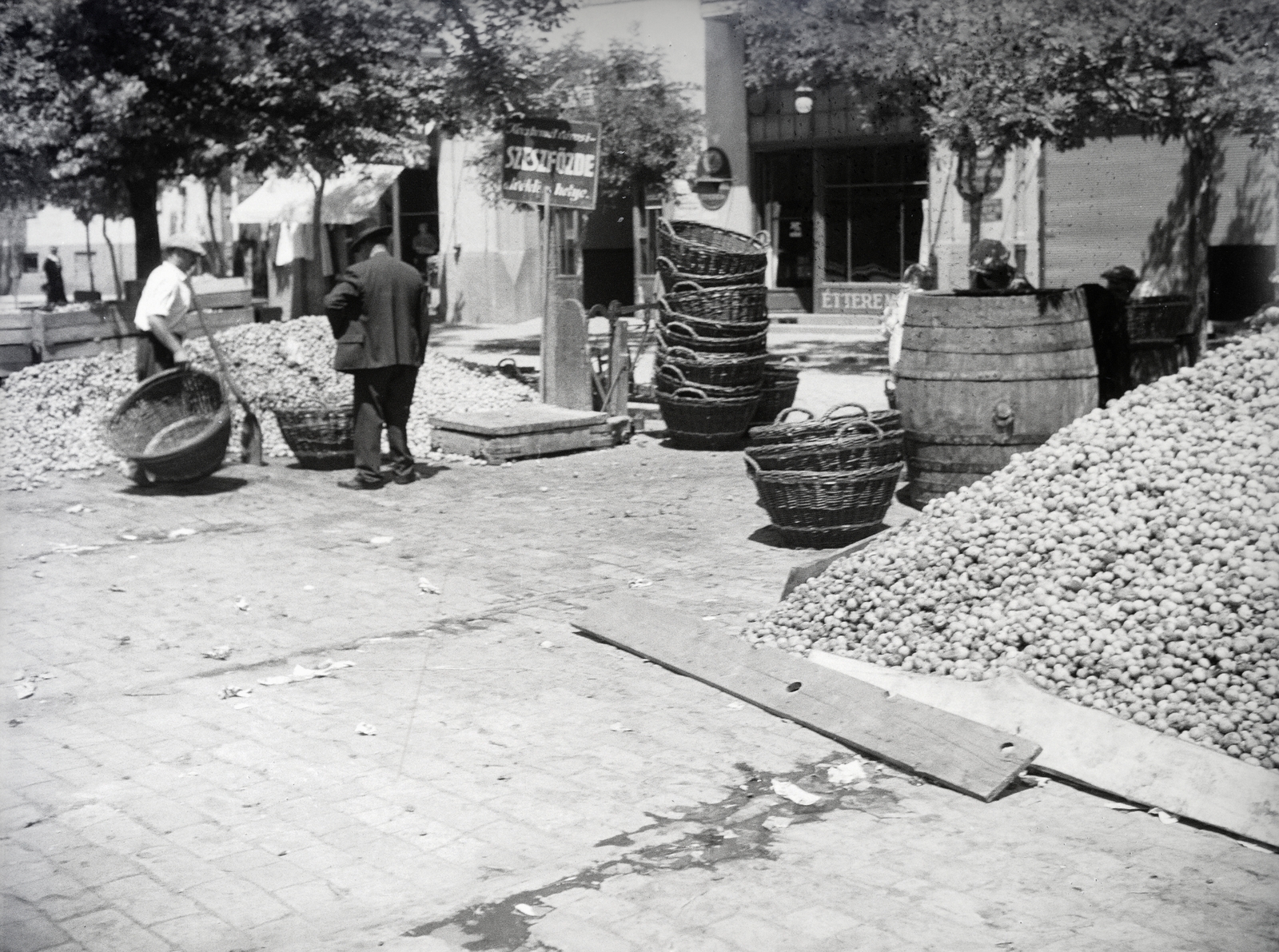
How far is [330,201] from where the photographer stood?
29016mm

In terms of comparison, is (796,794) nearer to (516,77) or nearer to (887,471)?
(887,471)

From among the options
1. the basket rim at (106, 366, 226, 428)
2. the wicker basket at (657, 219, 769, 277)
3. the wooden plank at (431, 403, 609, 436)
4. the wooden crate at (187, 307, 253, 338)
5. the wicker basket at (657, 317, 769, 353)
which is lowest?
the wooden plank at (431, 403, 609, 436)

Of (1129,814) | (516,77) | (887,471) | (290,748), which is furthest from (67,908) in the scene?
(516,77)

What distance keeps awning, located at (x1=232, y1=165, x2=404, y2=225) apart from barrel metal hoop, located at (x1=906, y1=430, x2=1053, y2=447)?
70.8ft

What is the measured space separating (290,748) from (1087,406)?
5.17 metres

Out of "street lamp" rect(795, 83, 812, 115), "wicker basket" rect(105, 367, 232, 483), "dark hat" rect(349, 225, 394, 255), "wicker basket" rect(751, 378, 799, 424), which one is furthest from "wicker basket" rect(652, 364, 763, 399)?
"street lamp" rect(795, 83, 812, 115)

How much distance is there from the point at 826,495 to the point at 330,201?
2286 centimetres

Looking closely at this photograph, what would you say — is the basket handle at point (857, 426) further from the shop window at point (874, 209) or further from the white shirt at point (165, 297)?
the shop window at point (874, 209)

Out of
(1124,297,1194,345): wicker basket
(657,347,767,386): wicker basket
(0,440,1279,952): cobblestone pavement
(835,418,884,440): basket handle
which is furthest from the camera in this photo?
(657,347,767,386): wicker basket

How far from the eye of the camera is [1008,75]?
1299 centimetres

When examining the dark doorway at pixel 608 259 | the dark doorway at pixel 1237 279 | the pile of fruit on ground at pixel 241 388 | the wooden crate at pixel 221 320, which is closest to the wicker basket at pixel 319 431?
the pile of fruit on ground at pixel 241 388

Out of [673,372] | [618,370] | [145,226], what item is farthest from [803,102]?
[673,372]

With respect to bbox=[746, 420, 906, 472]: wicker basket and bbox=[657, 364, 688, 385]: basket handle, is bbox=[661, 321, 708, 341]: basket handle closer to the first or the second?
bbox=[657, 364, 688, 385]: basket handle

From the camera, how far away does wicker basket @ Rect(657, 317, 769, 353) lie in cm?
1152
